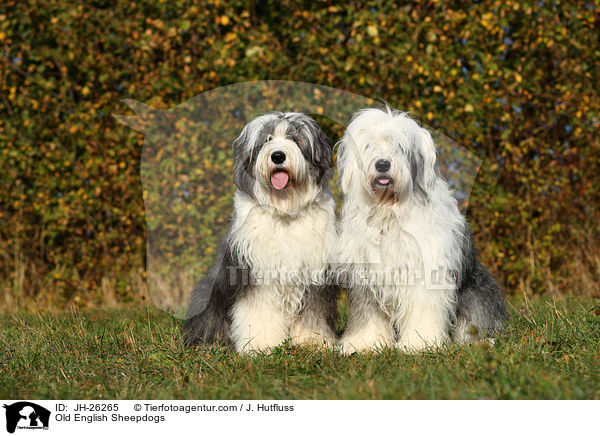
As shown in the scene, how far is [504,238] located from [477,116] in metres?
1.31

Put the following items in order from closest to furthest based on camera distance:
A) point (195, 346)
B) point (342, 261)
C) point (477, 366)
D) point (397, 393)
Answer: point (397, 393) < point (477, 366) < point (342, 261) < point (195, 346)

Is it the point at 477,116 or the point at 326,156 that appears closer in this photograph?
the point at 326,156

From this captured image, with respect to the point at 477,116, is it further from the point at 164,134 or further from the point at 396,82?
the point at 164,134

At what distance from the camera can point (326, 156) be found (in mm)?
3793

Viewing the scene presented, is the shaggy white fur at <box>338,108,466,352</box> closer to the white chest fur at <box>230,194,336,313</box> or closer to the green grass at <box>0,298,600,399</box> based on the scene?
the white chest fur at <box>230,194,336,313</box>

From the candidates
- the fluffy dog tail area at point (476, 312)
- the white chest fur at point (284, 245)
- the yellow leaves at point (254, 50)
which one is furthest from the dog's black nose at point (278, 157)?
the yellow leaves at point (254, 50)

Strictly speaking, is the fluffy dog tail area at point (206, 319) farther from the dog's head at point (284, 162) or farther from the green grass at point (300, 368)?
the dog's head at point (284, 162)

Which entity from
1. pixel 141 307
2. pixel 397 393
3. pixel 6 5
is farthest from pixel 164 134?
pixel 397 393

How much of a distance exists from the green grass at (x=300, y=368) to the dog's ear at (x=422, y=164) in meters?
0.96

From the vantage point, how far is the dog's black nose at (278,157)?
3.58 metres

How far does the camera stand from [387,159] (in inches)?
139
